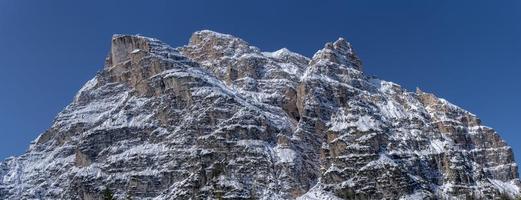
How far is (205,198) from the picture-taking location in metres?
194

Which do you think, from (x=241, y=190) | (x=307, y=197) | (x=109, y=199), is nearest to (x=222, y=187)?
(x=241, y=190)

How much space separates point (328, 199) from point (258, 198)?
20.0m

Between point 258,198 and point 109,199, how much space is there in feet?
277

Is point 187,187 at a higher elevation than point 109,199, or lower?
higher

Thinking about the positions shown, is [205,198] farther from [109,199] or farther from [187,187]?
[109,199]

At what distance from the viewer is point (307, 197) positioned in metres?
198

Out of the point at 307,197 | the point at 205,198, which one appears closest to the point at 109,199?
the point at 205,198

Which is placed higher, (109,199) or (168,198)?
(168,198)

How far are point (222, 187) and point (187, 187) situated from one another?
10.4m

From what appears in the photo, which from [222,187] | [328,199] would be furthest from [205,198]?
[328,199]

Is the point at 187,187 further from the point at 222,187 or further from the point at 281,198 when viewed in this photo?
the point at 281,198

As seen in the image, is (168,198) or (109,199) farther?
(168,198)

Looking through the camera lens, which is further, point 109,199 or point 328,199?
point 328,199

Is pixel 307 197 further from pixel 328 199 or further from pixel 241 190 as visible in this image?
pixel 241 190
